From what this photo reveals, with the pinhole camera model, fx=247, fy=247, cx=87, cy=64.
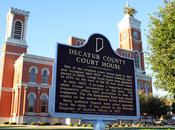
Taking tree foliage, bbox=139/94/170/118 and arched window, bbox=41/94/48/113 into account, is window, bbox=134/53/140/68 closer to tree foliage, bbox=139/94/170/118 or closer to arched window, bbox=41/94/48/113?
tree foliage, bbox=139/94/170/118

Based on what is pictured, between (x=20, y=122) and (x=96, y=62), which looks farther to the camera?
(x=20, y=122)

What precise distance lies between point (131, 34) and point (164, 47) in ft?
163

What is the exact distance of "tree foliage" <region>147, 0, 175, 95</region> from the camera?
54.9ft

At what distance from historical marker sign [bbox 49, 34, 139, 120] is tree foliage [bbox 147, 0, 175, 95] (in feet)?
25.0

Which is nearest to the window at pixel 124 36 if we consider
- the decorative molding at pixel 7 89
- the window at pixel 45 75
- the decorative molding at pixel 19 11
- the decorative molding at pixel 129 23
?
the decorative molding at pixel 129 23

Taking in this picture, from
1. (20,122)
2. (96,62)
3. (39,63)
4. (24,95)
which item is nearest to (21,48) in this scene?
(39,63)

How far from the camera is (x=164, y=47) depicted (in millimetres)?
17375

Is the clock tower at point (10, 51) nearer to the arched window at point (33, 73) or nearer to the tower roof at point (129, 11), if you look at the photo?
the arched window at point (33, 73)

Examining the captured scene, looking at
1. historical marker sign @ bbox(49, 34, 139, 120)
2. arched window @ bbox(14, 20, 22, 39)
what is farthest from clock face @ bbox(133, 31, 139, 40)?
historical marker sign @ bbox(49, 34, 139, 120)

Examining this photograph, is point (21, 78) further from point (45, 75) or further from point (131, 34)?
point (131, 34)

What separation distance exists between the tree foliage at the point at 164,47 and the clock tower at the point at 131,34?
151 feet

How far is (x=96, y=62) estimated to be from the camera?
9141 millimetres

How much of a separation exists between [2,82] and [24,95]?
733 centimetres

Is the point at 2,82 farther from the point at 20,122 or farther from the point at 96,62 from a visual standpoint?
the point at 96,62
